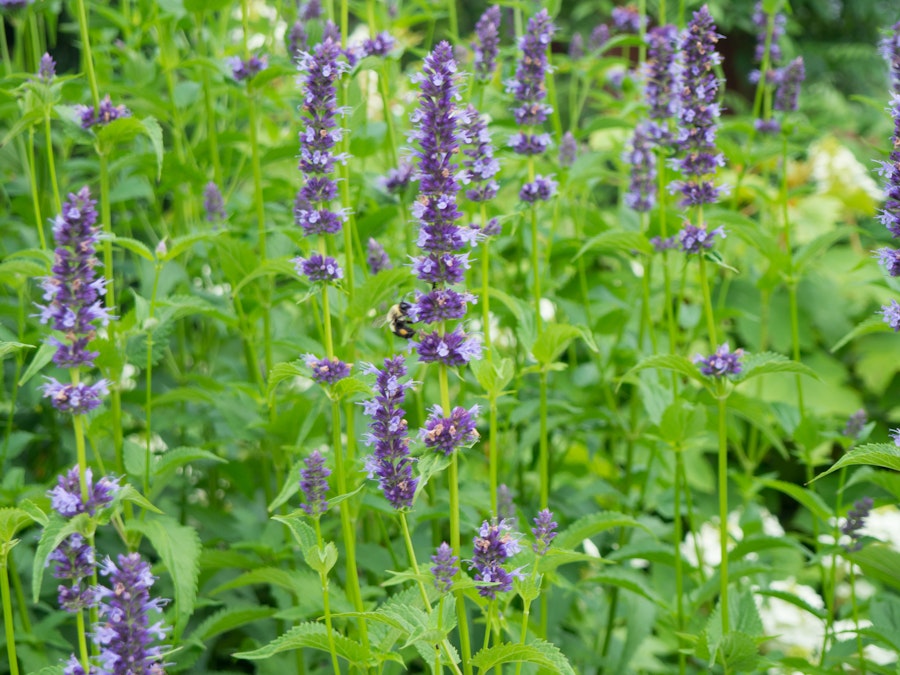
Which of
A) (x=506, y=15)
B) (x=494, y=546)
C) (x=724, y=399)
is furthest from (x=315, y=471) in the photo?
(x=506, y=15)

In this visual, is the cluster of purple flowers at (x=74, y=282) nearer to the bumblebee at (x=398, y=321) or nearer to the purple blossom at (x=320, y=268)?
the purple blossom at (x=320, y=268)

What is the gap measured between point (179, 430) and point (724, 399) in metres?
2.23

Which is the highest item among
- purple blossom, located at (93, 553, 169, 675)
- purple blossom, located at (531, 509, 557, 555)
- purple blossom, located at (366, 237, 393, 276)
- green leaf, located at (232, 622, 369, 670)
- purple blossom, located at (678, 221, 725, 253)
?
purple blossom, located at (678, 221, 725, 253)

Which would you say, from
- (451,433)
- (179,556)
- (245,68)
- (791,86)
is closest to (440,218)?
(451,433)

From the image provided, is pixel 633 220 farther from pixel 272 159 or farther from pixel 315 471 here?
pixel 315 471

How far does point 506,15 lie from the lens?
31.1 ft

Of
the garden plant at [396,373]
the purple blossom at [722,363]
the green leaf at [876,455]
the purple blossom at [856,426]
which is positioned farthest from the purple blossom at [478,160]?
the purple blossom at [856,426]

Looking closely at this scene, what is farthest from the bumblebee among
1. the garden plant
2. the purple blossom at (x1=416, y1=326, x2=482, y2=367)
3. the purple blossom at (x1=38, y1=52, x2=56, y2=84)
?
the purple blossom at (x1=38, y1=52, x2=56, y2=84)

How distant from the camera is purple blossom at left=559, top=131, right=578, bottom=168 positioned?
3.71 meters

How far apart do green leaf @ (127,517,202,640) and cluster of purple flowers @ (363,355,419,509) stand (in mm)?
701

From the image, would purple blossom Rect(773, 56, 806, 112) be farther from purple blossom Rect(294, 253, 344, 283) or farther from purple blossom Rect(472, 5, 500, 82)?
purple blossom Rect(294, 253, 344, 283)

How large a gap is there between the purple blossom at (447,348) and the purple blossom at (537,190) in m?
0.98

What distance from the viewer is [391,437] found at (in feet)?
6.91

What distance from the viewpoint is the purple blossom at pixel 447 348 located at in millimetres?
2100
